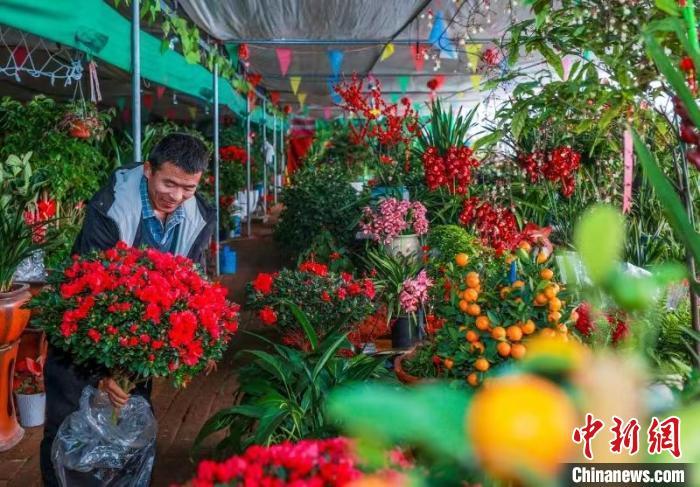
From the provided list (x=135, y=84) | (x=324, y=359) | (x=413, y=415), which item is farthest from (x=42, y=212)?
(x=413, y=415)

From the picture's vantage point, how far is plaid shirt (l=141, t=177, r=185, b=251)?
8.20 ft

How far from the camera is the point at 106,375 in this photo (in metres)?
2.13

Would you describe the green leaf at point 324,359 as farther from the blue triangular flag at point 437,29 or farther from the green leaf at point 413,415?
the blue triangular flag at point 437,29

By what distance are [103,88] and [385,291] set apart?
435cm

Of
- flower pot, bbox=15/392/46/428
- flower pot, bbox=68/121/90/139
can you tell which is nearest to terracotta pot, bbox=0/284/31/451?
flower pot, bbox=15/392/46/428

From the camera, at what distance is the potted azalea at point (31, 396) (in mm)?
3521

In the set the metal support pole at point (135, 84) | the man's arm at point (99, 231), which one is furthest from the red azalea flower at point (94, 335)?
the metal support pole at point (135, 84)

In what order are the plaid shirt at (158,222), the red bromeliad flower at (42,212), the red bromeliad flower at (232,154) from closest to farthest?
1. the plaid shirt at (158,222)
2. the red bromeliad flower at (42,212)
3. the red bromeliad flower at (232,154)

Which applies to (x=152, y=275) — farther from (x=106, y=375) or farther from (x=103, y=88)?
(x=103, y=88)

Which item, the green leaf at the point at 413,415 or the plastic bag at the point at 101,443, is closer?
the green leaf at the point at 413,415

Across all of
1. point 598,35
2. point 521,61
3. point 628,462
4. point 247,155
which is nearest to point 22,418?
point 598,35

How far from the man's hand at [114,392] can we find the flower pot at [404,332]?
2227 millimetres

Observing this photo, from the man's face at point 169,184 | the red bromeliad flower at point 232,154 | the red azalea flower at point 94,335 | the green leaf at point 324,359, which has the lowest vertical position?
the green leaf at point 324,359

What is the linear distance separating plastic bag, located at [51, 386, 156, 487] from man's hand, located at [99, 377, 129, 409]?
0.08 meters
